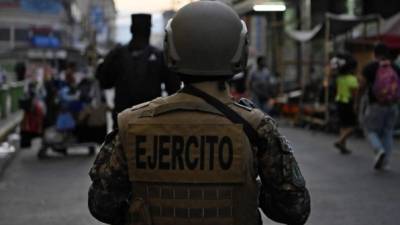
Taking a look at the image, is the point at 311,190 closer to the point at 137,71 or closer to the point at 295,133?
the point at 137,71

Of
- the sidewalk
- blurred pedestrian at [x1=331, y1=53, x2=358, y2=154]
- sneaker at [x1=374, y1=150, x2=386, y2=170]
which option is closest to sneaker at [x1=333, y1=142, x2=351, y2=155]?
blurred pedestrian at [x1=331, y1=53, x2=358, y2=154]

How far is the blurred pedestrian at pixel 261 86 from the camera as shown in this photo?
20.3m

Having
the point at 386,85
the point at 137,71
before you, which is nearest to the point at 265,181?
the point at 137,71

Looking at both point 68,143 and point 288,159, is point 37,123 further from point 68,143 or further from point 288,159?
point 288,159

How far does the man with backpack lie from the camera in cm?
1102

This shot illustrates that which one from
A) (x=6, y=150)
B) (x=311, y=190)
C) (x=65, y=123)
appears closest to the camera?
(x=311, y=190)

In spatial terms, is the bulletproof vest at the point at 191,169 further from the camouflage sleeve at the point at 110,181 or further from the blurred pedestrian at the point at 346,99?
the blurred pedestrian at the point at 346,99

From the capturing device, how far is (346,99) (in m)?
14.5

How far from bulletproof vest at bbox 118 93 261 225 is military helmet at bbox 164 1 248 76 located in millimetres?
121

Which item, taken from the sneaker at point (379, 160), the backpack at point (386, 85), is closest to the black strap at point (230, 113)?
the backpack at point (386, 85)

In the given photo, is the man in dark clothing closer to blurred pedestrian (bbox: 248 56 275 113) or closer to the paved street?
the paved street

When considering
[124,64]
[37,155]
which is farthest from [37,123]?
[124,64]

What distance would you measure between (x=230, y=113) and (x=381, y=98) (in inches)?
342

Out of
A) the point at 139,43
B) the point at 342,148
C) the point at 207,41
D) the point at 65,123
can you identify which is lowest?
the point at 342,148
